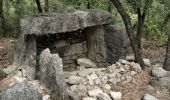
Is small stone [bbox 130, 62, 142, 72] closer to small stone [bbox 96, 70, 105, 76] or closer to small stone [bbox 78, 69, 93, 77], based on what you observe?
small stone [bbox 96, 70, 105, 76]

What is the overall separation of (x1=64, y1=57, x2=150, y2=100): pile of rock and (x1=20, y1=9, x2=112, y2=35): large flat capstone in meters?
1.45

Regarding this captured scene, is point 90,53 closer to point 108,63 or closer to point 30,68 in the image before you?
point 108,63

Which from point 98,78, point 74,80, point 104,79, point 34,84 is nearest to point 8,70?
point 34,84

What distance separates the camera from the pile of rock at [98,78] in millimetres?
9398

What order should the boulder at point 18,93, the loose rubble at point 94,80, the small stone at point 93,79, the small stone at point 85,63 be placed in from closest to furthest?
the boulder at point 18,93 < the loose rubble at point 94,80 < the small stone at point 93,79 < the small stone at point 85,63

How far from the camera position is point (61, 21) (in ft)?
32.8

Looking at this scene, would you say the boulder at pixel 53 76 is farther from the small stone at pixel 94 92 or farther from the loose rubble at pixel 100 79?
the small stone at pixel 94 92

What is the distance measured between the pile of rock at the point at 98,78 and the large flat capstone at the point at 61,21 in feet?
4.76

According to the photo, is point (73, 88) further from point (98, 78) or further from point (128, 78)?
point (128, 78)

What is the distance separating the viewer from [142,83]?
10.3 meters

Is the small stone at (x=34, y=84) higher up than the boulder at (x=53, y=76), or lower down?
lower down

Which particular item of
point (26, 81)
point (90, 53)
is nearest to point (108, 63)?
point (90, 53)

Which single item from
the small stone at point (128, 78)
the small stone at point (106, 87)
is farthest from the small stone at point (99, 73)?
the small stone at point (128, 78)

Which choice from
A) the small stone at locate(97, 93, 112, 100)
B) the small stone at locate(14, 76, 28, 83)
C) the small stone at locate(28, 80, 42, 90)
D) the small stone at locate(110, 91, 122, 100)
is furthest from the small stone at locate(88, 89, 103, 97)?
the small stone at locate(14, 76, 28, 83)
